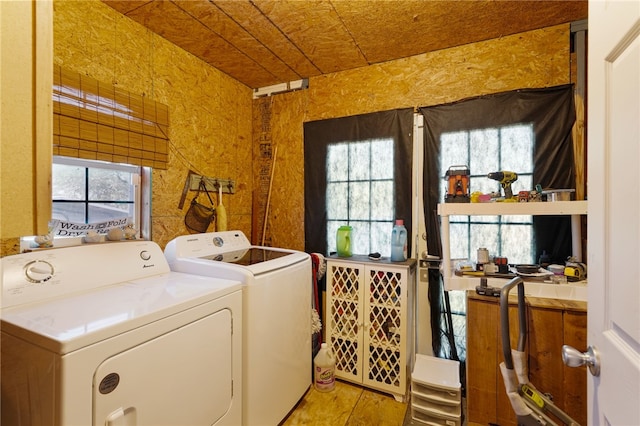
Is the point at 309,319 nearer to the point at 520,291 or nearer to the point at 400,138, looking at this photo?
the point at 520,291

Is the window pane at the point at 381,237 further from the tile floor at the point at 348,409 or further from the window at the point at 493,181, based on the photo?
the tile floor at the point at 348,409

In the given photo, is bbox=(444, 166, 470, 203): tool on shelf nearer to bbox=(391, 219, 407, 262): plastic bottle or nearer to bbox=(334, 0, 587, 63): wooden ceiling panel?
bbox=(391, 219, 407, 262): plastic bottle

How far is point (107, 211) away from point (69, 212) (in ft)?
0.68

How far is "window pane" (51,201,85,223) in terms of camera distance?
5.44ft

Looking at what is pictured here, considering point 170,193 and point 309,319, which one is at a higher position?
point 170,193

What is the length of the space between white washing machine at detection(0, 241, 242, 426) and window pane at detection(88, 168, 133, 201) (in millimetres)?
586

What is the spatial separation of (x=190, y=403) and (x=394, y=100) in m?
2.33

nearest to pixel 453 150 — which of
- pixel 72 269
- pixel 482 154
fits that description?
pixel 482 154

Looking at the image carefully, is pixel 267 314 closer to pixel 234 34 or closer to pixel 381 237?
pixel 381 237

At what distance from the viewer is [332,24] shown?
1915mm

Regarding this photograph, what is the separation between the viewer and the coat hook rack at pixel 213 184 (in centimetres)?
228

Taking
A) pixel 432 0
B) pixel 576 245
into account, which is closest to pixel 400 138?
pixel 432 0

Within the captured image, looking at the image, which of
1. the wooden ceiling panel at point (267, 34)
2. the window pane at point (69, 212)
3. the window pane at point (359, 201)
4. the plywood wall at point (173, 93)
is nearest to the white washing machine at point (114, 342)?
the window pane at point (69, 212)

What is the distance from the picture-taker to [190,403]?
3.80 ft
